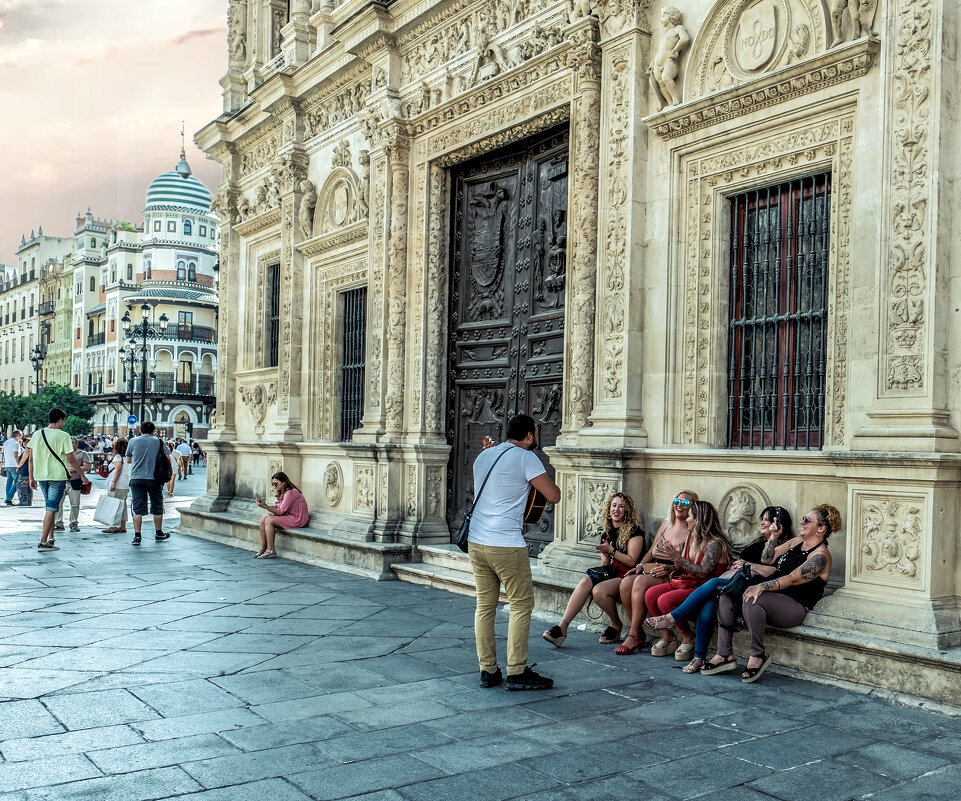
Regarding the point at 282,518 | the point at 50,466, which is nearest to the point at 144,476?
the point at 50,466

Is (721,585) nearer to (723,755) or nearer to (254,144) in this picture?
(723,755)

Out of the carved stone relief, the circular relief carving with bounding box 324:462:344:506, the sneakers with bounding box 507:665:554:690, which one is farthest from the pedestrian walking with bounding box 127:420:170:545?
the sneakers with bounding box 507:665:554:690

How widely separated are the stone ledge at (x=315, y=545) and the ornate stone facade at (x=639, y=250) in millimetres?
244

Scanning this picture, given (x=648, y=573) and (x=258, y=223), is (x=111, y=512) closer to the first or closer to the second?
(x=258, y=223)

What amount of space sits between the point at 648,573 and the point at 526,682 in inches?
66.7

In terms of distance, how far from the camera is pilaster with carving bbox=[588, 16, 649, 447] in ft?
→ 29.7

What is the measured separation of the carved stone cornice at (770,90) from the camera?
24.2ft

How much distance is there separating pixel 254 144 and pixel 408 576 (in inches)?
369

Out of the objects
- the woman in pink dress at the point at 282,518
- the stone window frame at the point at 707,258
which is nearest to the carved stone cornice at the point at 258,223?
the woman in pink dress at the point at 282,518

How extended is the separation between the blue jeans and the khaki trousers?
4.14 ft

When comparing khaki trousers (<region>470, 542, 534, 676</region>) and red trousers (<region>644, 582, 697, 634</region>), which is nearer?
khaki trousers (<region>470, 542, 534, 676</region>)

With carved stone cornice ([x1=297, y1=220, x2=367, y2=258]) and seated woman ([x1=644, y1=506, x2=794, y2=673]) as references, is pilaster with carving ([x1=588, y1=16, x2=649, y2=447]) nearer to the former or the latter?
seated woman ([x1=644, y1=506, x2=794, y2=673])

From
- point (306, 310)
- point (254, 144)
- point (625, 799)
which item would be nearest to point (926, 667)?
point (625, 799)

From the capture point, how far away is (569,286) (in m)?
10.0
